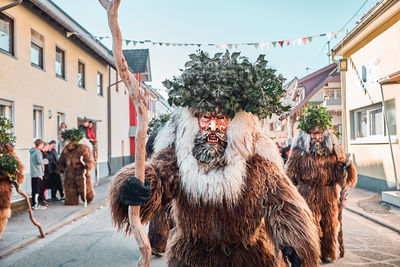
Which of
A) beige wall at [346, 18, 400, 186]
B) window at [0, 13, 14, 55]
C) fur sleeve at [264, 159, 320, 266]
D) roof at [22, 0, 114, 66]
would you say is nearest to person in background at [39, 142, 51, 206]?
window at [0, 13, 14, 55]

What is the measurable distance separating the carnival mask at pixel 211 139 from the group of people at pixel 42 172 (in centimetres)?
765

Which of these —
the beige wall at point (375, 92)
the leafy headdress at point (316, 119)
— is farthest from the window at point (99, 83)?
the leafy headdress at point (316, 119)

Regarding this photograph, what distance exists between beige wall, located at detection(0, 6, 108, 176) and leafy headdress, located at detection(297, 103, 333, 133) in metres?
7.79

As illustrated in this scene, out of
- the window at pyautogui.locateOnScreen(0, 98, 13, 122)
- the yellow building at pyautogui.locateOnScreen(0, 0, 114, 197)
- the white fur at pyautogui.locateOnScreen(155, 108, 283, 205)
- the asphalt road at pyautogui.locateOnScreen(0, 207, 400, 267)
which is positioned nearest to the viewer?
the white fur at pyautogui.locateOnScreen(155, 108, 283, 205)

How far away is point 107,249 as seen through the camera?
6082mm

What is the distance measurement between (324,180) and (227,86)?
3426mm

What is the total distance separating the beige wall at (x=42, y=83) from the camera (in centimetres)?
1048

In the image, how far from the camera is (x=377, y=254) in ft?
18.7

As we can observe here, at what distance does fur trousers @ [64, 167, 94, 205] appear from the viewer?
9789mm

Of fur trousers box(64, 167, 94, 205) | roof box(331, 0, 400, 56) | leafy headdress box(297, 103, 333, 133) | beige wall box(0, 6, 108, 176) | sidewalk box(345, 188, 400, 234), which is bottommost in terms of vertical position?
sidewalk box(345, 188, 400, 234)

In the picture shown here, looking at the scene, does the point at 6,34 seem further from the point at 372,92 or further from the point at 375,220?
the point at 372,92

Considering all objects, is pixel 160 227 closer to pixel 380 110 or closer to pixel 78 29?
pixel 380 110

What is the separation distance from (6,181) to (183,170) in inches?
169

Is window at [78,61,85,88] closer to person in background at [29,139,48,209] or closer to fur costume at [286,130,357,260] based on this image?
person in background at [29,139,48,209]
